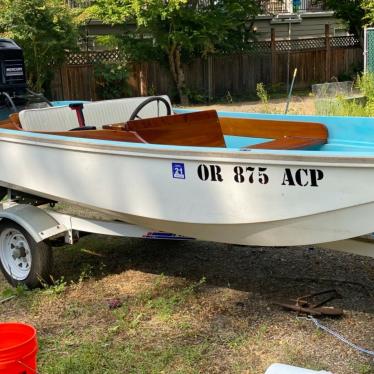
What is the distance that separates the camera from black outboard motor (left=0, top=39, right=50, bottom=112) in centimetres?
640

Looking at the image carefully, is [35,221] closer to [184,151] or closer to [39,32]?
[184,151]

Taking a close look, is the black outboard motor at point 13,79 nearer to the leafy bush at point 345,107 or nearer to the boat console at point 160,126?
the boat console at point 160,126

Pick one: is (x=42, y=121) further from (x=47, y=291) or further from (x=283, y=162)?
(x=283, y=162)

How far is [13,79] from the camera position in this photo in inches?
257

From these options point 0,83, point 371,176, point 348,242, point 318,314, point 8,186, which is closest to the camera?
point 371,176

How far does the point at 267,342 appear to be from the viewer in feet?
12.8

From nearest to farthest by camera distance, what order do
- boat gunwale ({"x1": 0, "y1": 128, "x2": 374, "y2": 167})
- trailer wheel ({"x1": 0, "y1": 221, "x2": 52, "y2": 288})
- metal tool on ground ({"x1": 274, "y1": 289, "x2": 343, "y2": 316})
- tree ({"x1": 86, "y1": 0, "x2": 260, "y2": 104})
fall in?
boat gunwale ({"x1": 0, "y1": 128, "x2": 374, "y2": 167}), metal tool on ground ({"x1": 274, "y1": 289, "x2": 343, "y2": 316}), trailer wheel ({"x1": 0, "y1": 221, "x2": 52, "y2": 288}), tree ({"x1": 86, "y1": 0, "x2": 260, "y2": 104})

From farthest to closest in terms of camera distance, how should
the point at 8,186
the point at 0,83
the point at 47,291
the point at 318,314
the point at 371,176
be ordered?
the point at 0,83 < the point at 8,186 < the point at 47,291 < the point at 318,314 < the point at 371,176

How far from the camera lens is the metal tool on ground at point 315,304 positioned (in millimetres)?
4172

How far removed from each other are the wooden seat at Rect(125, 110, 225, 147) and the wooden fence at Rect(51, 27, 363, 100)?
12.2 meters

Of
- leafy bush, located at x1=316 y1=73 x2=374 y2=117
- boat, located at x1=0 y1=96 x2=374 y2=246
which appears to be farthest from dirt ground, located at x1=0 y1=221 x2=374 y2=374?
leafy bush, located at x1=316 y1=73 x2=374 y2=117

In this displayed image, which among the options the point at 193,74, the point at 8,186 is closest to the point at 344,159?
the point at 8,186

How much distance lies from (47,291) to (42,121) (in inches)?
56.0

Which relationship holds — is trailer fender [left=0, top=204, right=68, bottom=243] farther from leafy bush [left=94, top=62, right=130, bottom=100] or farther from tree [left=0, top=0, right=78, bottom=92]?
leafy bush [left=94, top=62, right=130, bottom=100]
